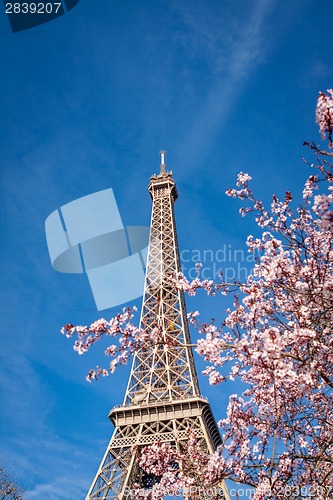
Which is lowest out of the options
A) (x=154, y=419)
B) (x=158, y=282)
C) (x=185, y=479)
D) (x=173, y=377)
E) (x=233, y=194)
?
(x=185, y=479)

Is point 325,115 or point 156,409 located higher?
point 156,409

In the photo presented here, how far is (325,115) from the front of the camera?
17.4 ft

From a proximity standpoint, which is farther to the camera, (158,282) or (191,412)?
(158,282)

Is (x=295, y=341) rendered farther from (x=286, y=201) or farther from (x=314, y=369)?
(x=286, y=201)

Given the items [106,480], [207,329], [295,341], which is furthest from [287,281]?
[106,480]

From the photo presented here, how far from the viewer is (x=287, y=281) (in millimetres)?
7199

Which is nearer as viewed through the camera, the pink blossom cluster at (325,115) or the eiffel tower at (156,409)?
the pink blossom cluster at (325,115)

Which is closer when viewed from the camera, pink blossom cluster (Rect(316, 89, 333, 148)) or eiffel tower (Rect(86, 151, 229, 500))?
pink blossom cluster (Rect(316, 89, 333, 148))

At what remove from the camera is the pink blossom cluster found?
17.4 feet

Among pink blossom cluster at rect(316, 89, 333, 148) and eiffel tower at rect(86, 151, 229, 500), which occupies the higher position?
eiffel tower at rect(86, 151, 229, 500)

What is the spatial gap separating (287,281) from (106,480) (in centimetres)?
2354

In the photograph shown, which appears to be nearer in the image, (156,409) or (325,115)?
(325,115)

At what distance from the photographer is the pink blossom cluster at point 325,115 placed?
17.4ft

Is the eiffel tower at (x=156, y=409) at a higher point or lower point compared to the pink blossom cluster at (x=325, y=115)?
higher
